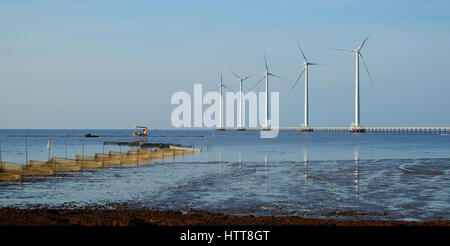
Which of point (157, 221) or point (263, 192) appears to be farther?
point (263, 192)

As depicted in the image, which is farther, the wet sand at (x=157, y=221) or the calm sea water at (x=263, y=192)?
the calm sea water at (x=263, y=192)

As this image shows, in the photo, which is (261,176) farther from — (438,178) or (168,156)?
(168,156)

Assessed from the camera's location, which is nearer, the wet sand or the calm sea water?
the wet sand

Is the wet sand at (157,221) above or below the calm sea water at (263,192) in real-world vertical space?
above

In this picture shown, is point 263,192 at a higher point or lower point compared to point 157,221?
lower

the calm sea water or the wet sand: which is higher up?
the wet sand
